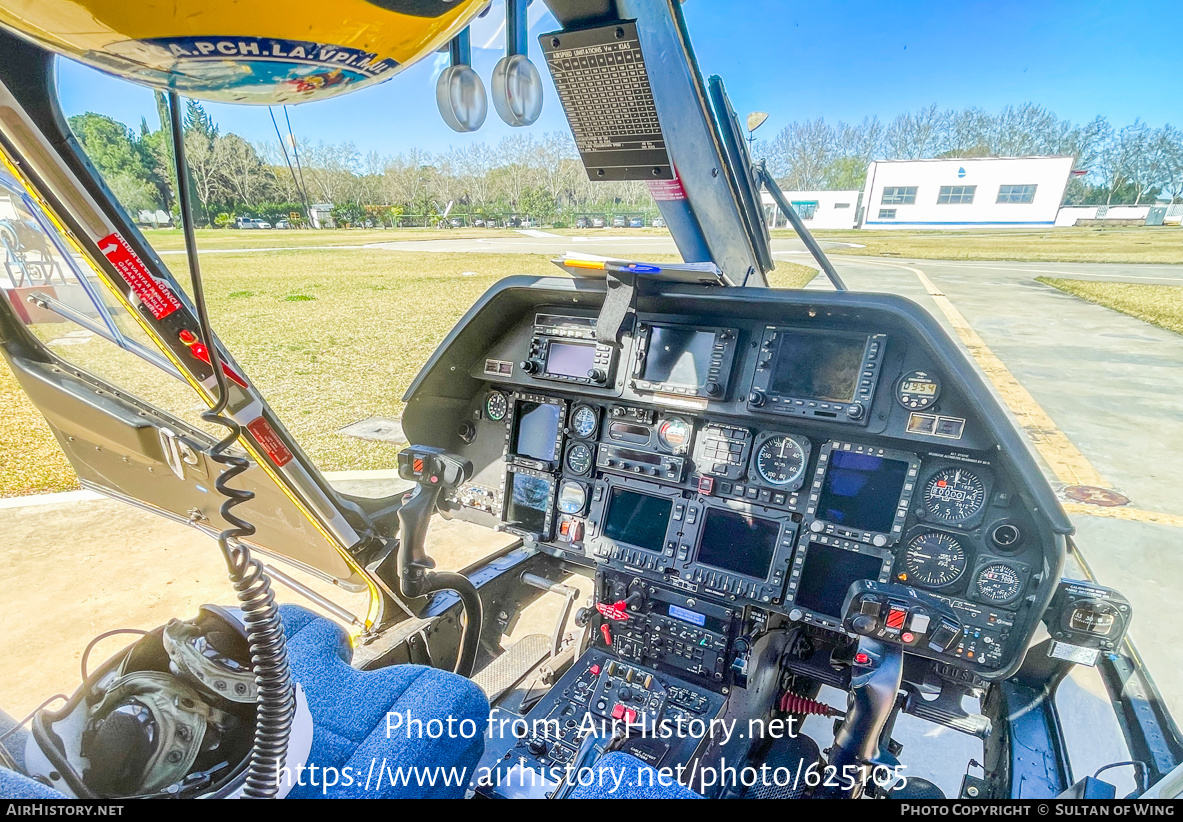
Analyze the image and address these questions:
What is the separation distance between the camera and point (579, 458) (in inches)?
110

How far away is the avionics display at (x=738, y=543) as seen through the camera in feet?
7.66

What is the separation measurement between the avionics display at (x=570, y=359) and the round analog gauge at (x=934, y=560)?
1508 mm

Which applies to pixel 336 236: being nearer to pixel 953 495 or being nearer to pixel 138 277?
pixel 138 277

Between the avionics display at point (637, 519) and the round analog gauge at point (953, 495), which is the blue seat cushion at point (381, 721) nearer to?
the avionics display at point (637, 519)

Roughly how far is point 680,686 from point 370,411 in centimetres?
465

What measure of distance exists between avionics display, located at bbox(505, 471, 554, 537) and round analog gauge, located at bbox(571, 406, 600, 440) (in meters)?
0.32

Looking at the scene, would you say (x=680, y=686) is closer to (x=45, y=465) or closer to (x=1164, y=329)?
(x=45, y=465)

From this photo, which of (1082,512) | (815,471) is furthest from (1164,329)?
(815,471)

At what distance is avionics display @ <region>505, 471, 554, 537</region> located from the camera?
9.41 feet

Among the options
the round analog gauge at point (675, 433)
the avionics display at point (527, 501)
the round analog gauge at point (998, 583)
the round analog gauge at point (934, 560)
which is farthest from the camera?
the avionics display at point (527, 501)

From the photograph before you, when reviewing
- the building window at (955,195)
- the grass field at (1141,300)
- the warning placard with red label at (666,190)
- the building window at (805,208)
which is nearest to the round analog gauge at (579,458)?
the warning placard with red label at (666,190)

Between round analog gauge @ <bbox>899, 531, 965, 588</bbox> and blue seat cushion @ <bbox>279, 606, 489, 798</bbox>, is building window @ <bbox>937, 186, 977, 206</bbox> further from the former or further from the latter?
blue seat cushion @ <bbox>279, 606, 489, 798</bbox>

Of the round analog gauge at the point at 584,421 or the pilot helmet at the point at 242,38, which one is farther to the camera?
the round analog gauge at the point at 584,421

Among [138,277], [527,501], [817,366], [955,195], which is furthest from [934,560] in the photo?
[138,277]
